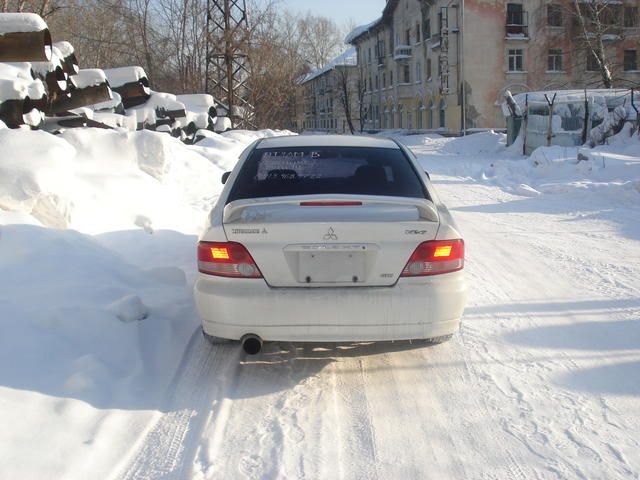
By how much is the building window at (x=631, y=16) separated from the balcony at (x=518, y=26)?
622 cm

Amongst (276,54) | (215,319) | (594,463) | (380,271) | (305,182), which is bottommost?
(594,463)

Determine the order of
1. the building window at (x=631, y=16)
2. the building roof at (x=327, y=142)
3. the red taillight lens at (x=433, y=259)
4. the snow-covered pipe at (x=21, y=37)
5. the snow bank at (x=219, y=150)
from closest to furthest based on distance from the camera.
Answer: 1. the red taillight lens at (x=433, y=259)
2. the building roof at (x=327, y=142)
3. the snow-covered pipe at (x=21, y=37)
4. the snow bank at (x=219, y=150)
5. the building window at (x=631, y=16)

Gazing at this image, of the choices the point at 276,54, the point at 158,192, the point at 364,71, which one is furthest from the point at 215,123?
the point at 364,71

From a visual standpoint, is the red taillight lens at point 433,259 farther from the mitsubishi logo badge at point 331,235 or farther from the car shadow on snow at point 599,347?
the car shadow on snow at point 599,347

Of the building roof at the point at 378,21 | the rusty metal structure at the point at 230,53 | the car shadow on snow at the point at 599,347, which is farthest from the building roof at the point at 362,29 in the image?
the car shadow on snow at the point at 599,347

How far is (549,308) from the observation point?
532 cm

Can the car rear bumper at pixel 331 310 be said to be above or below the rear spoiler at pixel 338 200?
below

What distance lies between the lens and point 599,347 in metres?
4.44

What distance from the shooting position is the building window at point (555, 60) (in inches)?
1708

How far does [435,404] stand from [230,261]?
1.49 metres

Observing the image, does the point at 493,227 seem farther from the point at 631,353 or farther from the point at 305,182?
the point at 305,182

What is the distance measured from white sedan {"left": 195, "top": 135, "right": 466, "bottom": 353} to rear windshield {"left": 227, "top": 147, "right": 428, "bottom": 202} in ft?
0.80

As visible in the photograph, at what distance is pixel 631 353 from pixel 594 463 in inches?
63.7

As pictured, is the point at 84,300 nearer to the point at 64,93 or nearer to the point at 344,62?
the point at 64,93
